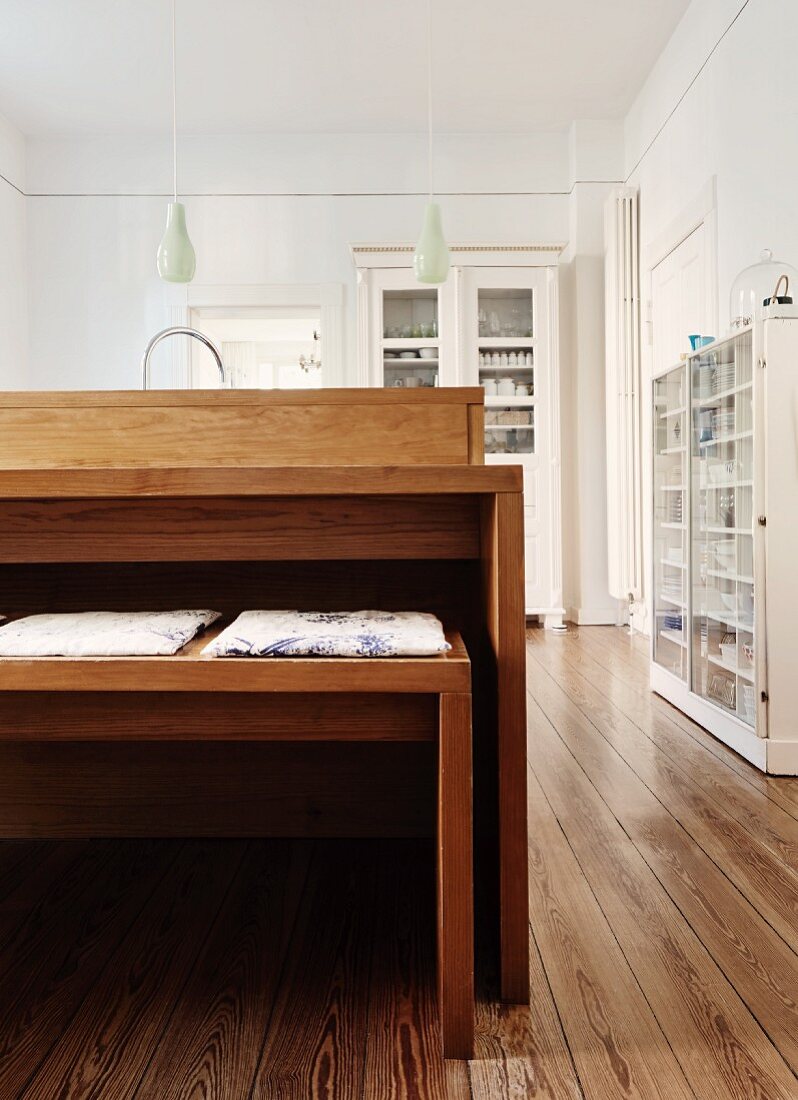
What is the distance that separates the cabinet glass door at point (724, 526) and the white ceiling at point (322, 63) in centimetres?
235

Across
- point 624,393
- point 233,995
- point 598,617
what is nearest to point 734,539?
point 233,995

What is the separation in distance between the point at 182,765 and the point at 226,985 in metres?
0.62

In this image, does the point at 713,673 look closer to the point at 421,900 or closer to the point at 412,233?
the point at 421,900

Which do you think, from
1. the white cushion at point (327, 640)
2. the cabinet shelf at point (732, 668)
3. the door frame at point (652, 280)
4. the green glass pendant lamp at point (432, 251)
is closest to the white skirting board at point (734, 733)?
the cabinet shelf at point (732, 668)

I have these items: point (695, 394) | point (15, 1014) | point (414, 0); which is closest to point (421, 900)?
point (15, 1014)

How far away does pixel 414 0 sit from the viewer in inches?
152

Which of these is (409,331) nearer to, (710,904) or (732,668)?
(732,668)

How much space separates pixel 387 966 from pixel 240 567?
83 centimetres

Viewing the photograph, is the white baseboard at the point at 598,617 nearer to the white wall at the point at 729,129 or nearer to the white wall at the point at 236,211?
the white wall at the point at 729,129

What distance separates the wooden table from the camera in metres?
1.53

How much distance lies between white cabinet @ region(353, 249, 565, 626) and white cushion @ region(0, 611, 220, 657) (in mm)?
3823

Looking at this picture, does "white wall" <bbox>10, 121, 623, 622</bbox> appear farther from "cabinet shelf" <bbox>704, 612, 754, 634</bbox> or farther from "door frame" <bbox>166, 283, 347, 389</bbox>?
"cabinet shelf" <bbox>704, 612, 754, 634</bbox>

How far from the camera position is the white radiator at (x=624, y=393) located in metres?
4.61

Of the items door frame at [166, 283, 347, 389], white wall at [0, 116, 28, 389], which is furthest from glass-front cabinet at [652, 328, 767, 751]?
white wall at [0, 116, 28, 389]
